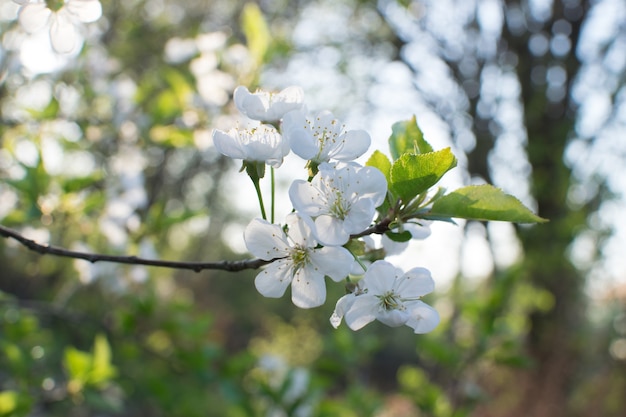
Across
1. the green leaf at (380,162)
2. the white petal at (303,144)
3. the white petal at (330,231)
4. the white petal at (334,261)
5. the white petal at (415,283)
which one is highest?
the white petal at (303,144)

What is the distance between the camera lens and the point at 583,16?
14.0 feet

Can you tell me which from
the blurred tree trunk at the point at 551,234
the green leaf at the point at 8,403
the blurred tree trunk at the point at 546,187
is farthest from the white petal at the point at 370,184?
the blurred tree trunk at the point at 546,187

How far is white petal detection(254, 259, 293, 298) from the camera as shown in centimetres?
66

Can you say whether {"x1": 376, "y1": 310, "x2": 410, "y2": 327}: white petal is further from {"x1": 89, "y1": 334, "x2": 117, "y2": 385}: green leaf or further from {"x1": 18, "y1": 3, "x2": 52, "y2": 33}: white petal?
{"x1": 89, "y1": 334, "x2": 117, "y2": 385}: green leaf

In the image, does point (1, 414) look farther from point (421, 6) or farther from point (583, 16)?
point (583, 16)

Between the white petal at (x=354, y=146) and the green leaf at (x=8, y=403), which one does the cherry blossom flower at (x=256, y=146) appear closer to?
the white petal at (x=354, y=146)

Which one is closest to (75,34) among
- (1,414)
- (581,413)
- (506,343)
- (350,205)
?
(350,205)

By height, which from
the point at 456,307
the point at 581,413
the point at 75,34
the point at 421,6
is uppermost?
the point at 75,34

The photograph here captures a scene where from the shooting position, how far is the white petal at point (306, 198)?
605 millimetres

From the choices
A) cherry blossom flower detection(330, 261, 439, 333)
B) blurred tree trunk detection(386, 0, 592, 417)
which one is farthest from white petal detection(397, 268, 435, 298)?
blurred tree trunk detection(386, 0, 592, 417)

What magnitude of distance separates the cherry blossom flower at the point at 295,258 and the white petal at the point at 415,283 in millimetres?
81

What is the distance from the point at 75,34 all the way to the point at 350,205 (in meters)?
0.52

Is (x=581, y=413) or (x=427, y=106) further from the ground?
(x=427, y=106)

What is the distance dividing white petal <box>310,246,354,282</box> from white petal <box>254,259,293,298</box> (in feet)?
0.16
